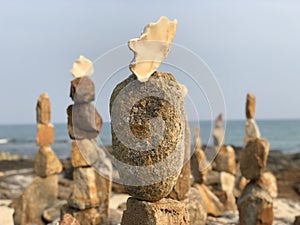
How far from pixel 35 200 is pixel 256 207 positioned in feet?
13.5

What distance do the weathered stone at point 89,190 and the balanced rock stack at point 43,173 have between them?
5.04 feet

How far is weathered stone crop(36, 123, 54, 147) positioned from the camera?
8.45 metres

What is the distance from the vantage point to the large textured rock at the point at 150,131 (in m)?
3.55

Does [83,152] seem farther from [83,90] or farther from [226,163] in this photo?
[226,163]

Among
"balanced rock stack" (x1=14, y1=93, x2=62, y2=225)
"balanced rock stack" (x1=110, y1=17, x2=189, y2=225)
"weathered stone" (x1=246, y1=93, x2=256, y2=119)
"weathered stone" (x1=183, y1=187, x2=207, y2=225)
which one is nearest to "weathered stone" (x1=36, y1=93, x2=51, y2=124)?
"balanced rock stack" (x1=14, y1=93, x2=62, y2=225)

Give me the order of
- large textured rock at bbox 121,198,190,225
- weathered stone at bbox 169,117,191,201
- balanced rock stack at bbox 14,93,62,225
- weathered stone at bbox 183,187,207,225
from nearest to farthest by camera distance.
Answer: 1. large textured rock at bbox 121,198,190,225
2. weathered stone at bbox 169,117,191,201
3. weathered stone at bbox 183,187,207,225
4. balanced rock stack at bbox 14,93,62,225

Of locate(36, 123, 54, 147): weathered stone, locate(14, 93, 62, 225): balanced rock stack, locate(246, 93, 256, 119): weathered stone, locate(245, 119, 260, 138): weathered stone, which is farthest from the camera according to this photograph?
locate(245, 119, 260, 138): weathered stone

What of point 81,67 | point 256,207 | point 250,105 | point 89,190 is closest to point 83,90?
point 81,67

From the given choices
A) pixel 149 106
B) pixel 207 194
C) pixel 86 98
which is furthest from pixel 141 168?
pixel 207 194

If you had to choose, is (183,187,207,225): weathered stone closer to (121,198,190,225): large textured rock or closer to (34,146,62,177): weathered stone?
(121,198,190,225): large textured rock

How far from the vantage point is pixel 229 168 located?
11.2m

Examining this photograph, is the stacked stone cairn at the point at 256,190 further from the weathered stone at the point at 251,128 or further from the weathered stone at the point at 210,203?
the weathered stone at the point at 251,128

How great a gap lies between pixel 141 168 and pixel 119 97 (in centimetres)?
63

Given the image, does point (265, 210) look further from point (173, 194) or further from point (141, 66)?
point (141, 66)
